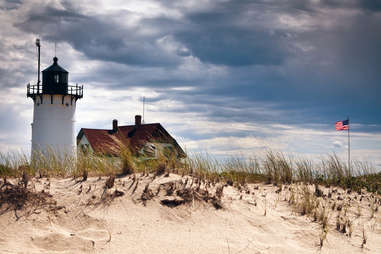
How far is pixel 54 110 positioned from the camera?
2788 cm

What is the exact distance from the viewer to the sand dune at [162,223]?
558 cm

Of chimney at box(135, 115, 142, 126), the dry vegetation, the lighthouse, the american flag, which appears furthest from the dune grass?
chimney at box(135, 115, 142, 126)

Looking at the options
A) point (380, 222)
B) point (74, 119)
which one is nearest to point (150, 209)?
point (380, 222)

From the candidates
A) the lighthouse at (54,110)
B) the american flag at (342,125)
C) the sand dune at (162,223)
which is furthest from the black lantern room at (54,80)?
the sand dune at (162,223)

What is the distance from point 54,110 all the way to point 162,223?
78.1ft

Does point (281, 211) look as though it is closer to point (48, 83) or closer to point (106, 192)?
point (106, 192)

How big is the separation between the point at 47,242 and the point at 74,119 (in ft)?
80.1

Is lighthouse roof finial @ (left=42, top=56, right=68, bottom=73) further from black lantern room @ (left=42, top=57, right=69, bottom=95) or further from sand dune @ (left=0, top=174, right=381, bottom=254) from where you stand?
sand dune @ (left=0, top=174, right=381, bottom=254)

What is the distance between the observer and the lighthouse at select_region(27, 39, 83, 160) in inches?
1079

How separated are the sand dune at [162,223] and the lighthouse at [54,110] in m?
21.0

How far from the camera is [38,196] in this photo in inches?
260

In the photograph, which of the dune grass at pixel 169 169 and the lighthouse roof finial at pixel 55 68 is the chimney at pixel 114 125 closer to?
the lighthouse roof finial at pixel 55 68

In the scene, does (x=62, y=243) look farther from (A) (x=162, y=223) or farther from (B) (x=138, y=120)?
(B) (x=138, y=120)

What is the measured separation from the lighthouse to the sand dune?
68.8ft
